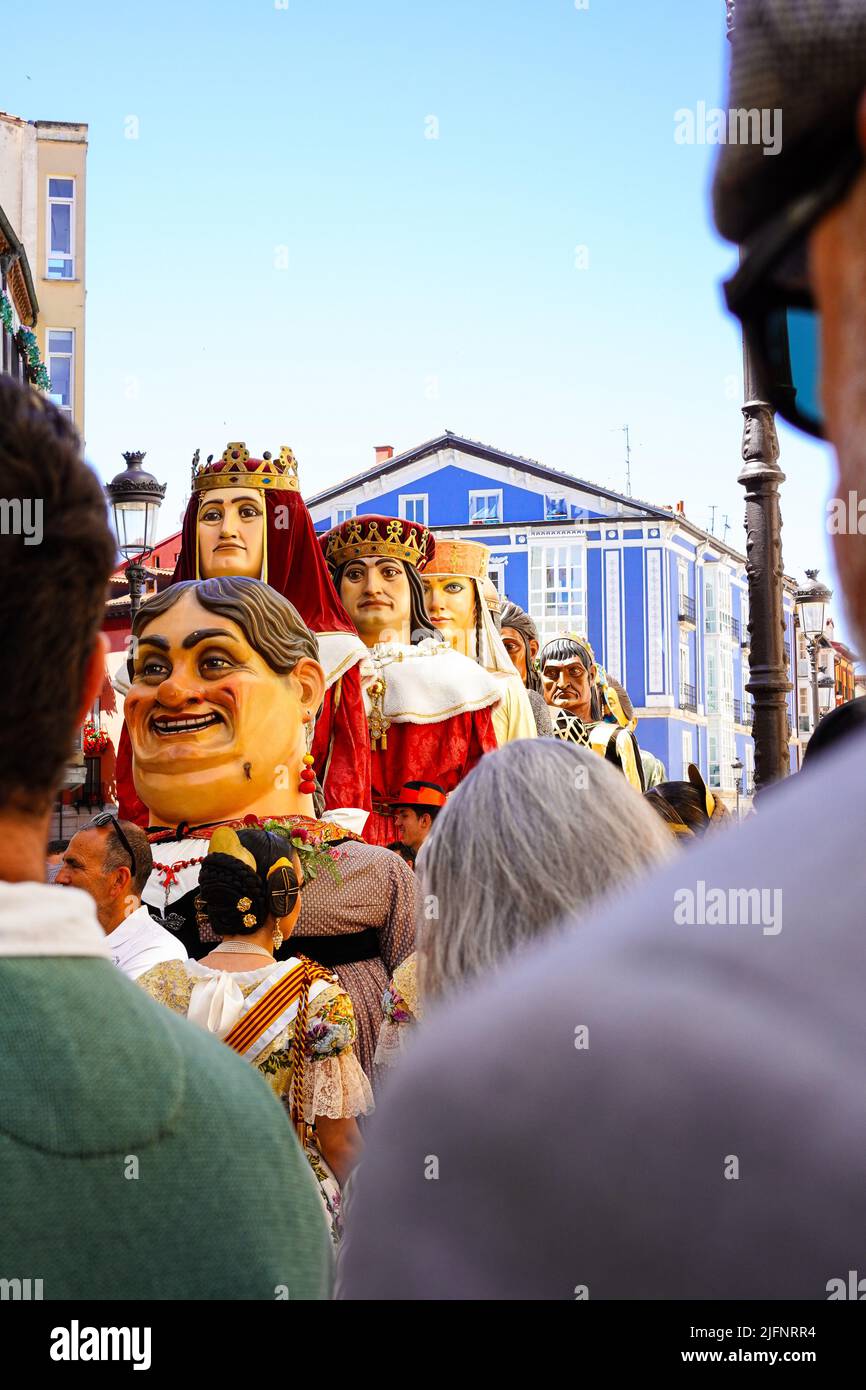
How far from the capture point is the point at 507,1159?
0.56 meters

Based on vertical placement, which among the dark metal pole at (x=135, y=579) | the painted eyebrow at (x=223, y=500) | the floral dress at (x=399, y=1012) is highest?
the painted eyebrow at (x=223, y=500)

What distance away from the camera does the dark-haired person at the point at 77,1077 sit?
1323 millimetres

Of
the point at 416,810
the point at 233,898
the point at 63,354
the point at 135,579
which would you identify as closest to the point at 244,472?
the point at 135,579

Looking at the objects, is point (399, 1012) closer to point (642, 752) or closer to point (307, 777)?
point (307, 777)

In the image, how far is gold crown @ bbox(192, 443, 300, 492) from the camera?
258 inches

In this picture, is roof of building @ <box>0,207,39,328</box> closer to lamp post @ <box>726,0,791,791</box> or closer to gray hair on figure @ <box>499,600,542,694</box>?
gray hair on figure @ <box>499,600,542,694</box>

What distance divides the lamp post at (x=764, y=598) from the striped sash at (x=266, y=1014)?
2866mm

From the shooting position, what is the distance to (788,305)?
2.47 ft

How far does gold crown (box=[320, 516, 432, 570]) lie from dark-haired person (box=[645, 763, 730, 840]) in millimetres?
1991

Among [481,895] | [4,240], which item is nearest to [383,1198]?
[481,895]

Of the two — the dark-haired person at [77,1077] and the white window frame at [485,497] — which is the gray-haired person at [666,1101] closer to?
the dark-haired person at [77,1077]

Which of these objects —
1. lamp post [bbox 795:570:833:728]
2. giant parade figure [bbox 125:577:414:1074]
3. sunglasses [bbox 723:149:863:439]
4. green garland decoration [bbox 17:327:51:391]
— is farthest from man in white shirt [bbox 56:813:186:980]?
green garland decoration [bbox 17:327:51:391]

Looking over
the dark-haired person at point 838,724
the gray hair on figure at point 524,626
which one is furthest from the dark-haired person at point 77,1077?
the gray hair on figure at point 524,626
